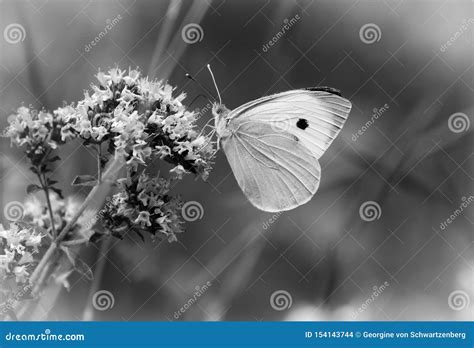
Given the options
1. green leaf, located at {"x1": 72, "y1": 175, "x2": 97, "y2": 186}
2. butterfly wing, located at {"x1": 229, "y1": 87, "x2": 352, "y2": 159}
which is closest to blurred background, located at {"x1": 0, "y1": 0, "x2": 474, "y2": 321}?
butterfly wing, located at {"x1": 229, "y1": 87, "x2": 352, "y2": 159}

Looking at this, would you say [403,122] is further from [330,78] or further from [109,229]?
[109,229]

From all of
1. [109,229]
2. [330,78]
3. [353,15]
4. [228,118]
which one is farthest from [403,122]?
[109,229]

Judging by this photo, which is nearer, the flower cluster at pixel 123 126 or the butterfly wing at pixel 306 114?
the flower cluster at pixel 123 126

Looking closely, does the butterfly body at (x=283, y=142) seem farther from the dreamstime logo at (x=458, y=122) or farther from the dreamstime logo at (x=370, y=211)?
the dreamstime logo at (x=458, y=122)
